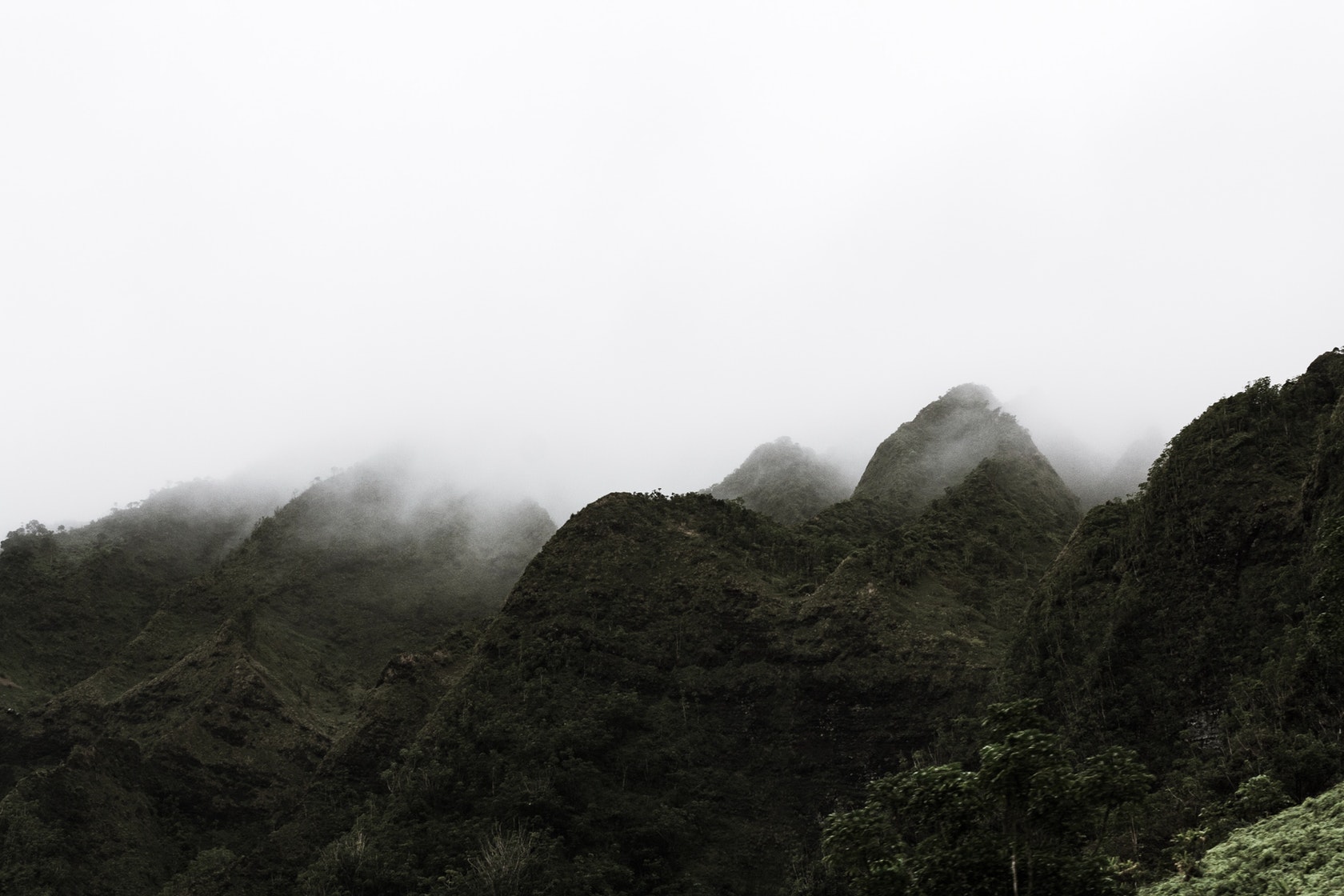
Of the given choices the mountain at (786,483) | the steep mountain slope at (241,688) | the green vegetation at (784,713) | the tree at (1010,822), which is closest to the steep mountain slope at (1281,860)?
the green vegetation at (784,713)

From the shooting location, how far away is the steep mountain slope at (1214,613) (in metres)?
30.8

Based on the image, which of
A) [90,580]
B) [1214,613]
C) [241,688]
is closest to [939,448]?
[1214,613]

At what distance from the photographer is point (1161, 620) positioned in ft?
133

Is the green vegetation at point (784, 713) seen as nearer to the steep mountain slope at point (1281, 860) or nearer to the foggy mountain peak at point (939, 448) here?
the steep mountain slope at point (1281, 860)

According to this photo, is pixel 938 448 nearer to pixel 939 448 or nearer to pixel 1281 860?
pixel 939 448

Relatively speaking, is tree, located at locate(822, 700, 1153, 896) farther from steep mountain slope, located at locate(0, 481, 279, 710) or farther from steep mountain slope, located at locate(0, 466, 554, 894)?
steep mountain slope, located at locate(0, 481, 279, 710)

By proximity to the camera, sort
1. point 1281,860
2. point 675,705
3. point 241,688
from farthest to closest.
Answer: point 241,688 → point 675,705 → point 1281,860

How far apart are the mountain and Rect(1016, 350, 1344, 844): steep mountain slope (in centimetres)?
6536

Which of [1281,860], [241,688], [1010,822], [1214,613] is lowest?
[1214,613]

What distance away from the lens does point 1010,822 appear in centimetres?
1419

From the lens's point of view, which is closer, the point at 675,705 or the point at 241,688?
the point at 675,705

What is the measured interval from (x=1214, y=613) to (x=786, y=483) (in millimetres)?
83155

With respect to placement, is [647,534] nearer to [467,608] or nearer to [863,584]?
[863,584]

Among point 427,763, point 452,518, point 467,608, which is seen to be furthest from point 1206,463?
point 452,518
